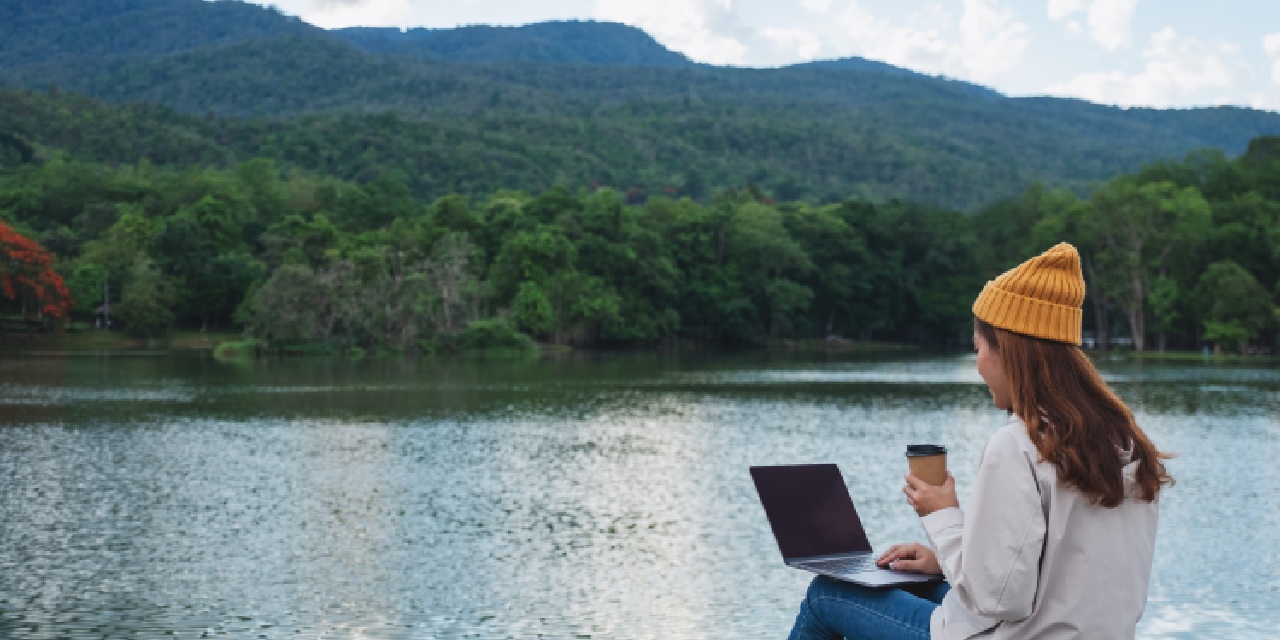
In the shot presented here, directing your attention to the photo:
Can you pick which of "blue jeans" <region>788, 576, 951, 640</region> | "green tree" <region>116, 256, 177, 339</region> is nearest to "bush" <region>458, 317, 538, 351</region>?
"green tree" <region>116, 256, 177, 339</region>

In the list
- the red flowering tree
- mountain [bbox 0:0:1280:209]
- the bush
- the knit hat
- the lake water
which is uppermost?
mountain [bbox 0:0:1280:209]

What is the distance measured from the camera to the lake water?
9173 mm

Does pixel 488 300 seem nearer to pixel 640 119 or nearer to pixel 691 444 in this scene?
pixel 691 444

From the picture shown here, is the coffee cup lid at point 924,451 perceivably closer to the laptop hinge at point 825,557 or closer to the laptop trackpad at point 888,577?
the laptop trackpad at point 888,577

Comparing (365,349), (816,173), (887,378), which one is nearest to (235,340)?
(365,349)

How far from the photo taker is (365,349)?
51.7 meters

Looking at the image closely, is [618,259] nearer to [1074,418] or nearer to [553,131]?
[1074,418]

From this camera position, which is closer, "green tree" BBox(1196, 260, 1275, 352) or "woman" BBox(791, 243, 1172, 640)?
"woman" BBox(791, 243, 1172, 640)

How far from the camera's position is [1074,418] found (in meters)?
2.89

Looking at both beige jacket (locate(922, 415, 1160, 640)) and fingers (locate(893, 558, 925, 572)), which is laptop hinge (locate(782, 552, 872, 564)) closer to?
fingers (locate(893, 558, 925, 572))

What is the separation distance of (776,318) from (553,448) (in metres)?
53.6

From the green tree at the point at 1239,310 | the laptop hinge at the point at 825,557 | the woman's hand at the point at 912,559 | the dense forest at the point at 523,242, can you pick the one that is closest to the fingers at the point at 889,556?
the woman's hand at the point at 912,559

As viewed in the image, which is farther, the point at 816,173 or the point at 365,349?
the point at 816,173

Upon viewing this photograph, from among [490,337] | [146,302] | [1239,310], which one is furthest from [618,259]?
[1239,310]
